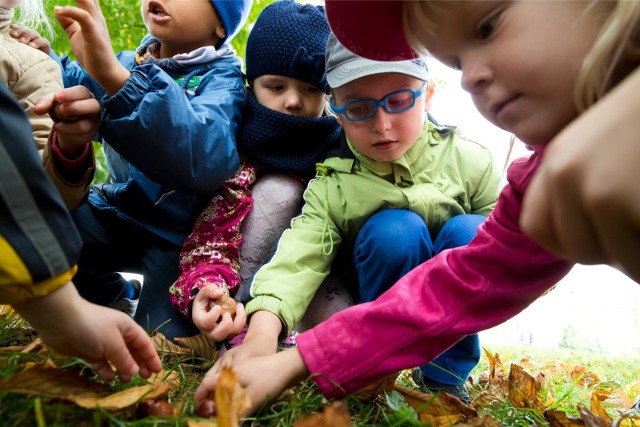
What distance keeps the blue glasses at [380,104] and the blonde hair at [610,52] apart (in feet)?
3.11

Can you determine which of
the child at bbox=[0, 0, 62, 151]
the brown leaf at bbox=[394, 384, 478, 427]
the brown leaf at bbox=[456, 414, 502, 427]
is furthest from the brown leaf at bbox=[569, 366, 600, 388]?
the child at bbox=[0, 0, 62, 151]

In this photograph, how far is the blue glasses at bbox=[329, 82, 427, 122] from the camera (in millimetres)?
1878

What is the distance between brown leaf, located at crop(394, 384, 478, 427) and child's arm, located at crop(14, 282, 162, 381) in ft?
2.08

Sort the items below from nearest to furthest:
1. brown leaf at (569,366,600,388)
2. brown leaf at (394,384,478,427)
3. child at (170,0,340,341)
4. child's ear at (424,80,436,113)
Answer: brown leaf at (394,384,478,427) → child at (170,0,340,341) → child's ear at (424,80,436,113) → brown leaf at (569,366,600,388)

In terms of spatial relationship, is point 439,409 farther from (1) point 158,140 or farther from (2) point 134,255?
(2) point 134,255

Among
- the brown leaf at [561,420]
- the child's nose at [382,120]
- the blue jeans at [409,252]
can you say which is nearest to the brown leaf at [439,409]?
the brown leaf at [561,420]

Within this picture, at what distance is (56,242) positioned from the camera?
0.81m

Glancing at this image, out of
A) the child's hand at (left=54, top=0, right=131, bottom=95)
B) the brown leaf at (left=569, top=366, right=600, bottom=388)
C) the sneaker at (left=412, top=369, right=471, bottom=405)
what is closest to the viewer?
the child's hand at (left=54, top=0, right=131, bottom=95)

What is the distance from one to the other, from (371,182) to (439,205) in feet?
0.86

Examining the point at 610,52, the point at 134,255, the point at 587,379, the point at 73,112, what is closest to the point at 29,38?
the point at 134,255

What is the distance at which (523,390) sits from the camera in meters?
1.63

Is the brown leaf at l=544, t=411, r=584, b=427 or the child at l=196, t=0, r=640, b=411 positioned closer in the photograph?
the child at l=196, t=0, r=640, b=411

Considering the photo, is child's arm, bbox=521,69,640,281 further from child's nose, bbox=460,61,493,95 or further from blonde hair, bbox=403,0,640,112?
child's nose, bbox=460,61,493,95

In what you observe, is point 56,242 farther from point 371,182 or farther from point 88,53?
point 371,182
